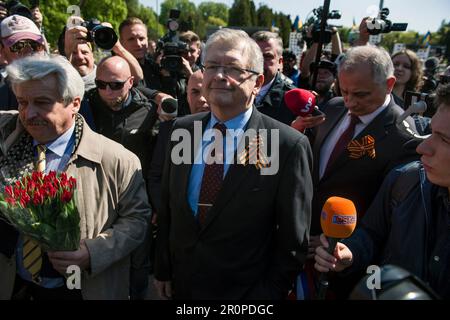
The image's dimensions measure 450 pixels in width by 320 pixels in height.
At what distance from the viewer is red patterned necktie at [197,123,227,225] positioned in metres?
2.03

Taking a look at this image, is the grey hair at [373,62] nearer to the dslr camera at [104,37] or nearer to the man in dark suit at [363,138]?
the man in dark suit at [363,138]

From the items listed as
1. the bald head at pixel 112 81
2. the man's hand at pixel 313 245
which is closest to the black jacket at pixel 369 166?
the man's hand at pixel 313 245

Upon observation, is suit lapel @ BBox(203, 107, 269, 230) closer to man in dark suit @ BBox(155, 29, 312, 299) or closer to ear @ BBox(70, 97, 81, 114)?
man in dark suit @ BBox(155, 29, 312, 299)

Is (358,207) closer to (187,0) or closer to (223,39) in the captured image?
(223,39)

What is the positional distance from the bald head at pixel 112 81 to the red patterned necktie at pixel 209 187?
147 centimetres

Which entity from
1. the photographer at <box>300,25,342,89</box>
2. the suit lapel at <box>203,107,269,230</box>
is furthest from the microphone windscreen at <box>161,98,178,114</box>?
the photographer at <box>300,25,342,89</box>

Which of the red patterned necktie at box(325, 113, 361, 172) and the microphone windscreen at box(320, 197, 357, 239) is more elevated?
the microphone windscreen at box(320, 197, 357, 239)

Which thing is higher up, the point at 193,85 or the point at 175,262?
the point at 193,85

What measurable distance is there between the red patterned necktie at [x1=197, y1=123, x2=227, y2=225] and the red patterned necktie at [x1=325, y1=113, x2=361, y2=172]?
0.95 metres

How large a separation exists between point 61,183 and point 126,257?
0.75m

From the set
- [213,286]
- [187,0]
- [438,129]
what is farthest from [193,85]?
[187,0]

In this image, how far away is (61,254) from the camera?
73.5 inches

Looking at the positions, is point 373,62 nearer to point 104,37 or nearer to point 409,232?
point 409,232

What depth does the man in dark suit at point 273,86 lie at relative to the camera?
11.3ft
